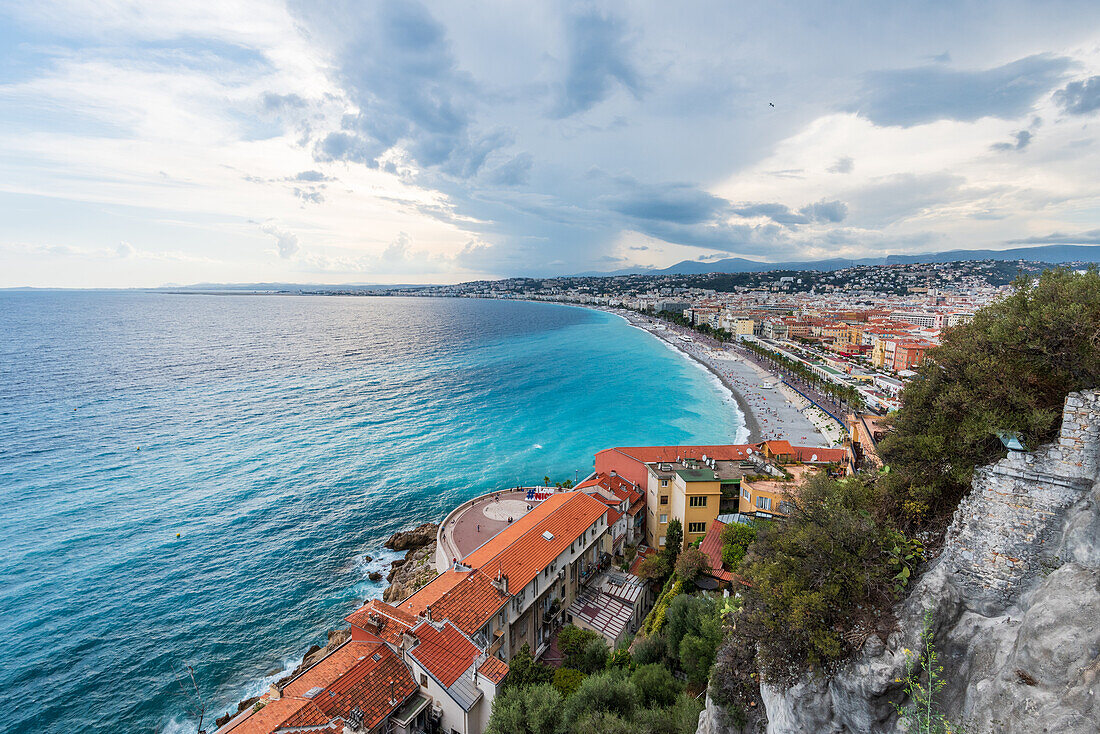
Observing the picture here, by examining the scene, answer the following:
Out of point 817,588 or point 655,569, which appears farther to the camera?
point 655,569

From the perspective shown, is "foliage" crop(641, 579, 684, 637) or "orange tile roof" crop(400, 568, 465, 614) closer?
"orange tile roof" crop(400, 568, 465, 614)

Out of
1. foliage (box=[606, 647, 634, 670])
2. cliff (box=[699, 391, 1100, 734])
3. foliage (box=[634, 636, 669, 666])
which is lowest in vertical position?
Result: foliage (box=[606, 647, 634, 670])

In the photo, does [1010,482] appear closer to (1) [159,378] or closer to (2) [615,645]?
(2) [615,645]

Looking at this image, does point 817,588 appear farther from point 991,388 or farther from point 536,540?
point 536,540

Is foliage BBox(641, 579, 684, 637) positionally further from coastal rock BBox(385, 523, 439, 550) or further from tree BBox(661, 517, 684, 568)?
coastal rock BBox(385, 523, 439, 550)

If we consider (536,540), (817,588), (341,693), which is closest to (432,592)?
(341,693)

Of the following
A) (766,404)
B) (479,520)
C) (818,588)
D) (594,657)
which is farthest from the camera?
Answer: (766,404)

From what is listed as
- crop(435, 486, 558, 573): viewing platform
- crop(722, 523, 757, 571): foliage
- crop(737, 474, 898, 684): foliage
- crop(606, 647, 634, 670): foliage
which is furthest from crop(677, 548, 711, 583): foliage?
crop(737, 474, 898, 684): foliage
